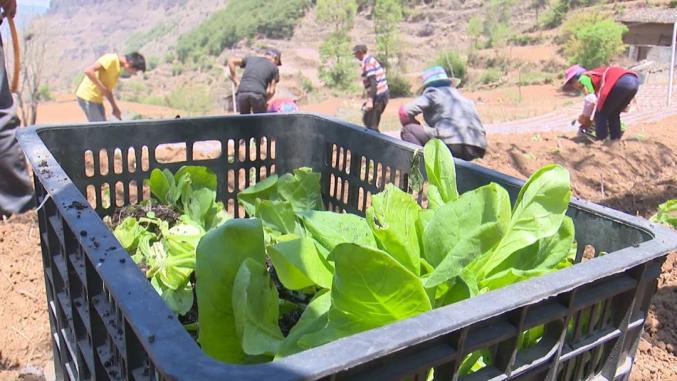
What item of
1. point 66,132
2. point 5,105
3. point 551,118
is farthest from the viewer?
point 551,118

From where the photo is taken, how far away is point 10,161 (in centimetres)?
334

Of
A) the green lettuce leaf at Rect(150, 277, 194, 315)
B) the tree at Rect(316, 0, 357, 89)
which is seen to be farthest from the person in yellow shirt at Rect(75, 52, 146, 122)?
the tree at Rect(316, 0, 357, 89)

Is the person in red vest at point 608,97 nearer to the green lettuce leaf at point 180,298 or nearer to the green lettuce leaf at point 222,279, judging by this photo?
the green lettuce leaf at point 180,298

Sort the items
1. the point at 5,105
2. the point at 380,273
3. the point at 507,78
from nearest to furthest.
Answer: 1. the point at 380,273
2. the point at 5,105
3. the point at 507,78

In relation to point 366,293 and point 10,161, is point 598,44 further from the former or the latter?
point 366,293

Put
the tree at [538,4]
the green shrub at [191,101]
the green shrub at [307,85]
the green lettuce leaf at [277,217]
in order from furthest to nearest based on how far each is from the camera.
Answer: the tree at [538,4] < the green shrub at [307,85] < the green shrub at [191,101] < the green lettuce leaf at [277,217]

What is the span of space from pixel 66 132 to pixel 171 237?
0.57 meters

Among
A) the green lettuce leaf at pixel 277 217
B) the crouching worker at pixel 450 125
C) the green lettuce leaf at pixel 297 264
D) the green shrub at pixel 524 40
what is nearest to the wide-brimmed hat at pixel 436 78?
the crouching worker at pixel 450 125

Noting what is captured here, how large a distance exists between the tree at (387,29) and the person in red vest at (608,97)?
31081 mm

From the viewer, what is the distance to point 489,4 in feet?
170

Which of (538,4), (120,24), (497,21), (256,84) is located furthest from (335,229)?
(120,24)

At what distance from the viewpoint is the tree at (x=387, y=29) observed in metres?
41.6

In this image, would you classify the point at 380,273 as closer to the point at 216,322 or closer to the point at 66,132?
the point at 216,322

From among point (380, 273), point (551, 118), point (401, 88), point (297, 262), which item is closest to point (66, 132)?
point (297, 262)
